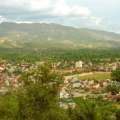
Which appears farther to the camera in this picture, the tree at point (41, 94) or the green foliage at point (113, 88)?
the green foliage at point (113, 88)

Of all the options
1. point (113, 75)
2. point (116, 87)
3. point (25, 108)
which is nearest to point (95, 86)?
point (113, 75)

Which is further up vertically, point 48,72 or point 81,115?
point 48,72

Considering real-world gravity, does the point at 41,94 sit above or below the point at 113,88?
above

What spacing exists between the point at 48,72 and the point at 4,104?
63.3 feet

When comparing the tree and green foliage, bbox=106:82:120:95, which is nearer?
the tree

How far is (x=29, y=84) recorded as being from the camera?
52906 mm

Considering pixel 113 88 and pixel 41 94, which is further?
pixel 113 88

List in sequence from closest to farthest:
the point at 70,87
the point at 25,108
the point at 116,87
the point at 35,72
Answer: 1. the point at 35,72
2. the point at 25,108
3. the point at 116,87
4. the point at 70,87

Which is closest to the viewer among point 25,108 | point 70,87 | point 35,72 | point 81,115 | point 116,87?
point 35,72

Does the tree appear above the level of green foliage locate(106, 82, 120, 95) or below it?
above

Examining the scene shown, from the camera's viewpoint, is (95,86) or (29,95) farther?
(95,86)

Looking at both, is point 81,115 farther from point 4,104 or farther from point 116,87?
point 116,87

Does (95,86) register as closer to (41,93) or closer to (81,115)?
(81,115)

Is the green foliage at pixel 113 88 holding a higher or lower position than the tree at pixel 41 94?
lower
